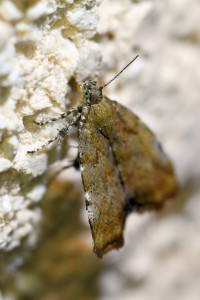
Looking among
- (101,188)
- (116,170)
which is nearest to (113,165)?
(116,170)

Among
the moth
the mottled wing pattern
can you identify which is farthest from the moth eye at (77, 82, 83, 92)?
the mottled wing pattern

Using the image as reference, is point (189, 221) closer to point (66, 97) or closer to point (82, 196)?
point (82, 196)

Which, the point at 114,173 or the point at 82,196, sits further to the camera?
the point at 82,196

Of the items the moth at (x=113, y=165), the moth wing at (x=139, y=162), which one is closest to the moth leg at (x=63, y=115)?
the moth at (x=113, y=165)

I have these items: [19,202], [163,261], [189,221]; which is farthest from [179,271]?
[19,202]

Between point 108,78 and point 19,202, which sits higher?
point 108,78

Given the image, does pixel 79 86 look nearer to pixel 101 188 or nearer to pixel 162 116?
pixel 101 188

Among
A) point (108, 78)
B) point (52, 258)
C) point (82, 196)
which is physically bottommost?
point (52, 258)

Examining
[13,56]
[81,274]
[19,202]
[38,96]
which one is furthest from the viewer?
[81,274]
